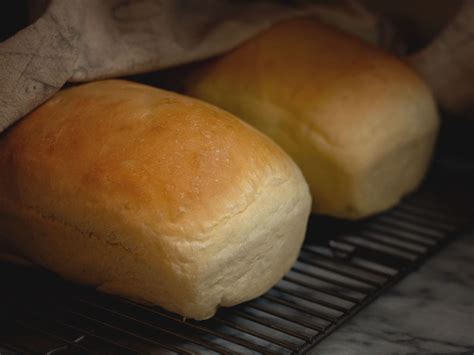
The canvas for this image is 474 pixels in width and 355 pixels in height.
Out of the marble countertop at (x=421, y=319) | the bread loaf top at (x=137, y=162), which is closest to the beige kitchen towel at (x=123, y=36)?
the bread loaf top at (x=137, y=162)

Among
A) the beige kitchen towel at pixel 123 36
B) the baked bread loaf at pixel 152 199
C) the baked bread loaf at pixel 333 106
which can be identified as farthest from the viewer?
the baked bread loaf at pixel 333 106

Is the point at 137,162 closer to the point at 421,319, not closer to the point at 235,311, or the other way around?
the point at 235,311

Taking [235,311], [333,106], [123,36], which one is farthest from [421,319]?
[123,36]

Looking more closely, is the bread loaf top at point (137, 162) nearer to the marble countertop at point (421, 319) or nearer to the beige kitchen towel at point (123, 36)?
the beige kitchen towel at point (123, 36)

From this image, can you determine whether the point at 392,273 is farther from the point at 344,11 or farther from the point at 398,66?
the point at 344,11

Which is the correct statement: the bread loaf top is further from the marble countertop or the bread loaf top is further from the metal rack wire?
the marble countertop

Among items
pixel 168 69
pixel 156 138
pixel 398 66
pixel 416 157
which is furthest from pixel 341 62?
pixel 156 138

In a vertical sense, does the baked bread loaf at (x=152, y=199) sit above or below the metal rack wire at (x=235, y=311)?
above
